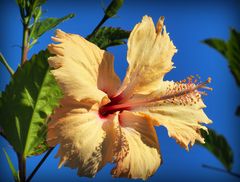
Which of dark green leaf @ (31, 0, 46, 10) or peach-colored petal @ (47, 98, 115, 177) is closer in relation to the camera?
peach-colored petal @ (47, 98, 115, 177)

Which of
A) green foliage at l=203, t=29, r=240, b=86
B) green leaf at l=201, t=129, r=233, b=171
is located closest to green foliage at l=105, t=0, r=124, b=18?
green foliage at l=203, t=29, r=240, b=86

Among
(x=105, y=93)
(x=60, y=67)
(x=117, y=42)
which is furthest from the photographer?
(x=117, y=42)

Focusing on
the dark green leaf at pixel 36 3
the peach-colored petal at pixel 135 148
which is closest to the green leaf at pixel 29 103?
the peach-colored petal at pixel 135 148

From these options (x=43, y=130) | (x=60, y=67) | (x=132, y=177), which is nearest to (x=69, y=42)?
(x=60, y=67)

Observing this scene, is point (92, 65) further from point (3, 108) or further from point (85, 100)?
point (3, 108)

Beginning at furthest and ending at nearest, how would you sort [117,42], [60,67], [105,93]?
[117,42] < [105,93] < [60,67]

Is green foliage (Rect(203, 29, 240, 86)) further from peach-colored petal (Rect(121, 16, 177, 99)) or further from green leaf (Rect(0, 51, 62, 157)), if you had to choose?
green leaf (Rect(0, 51, 62, 157))

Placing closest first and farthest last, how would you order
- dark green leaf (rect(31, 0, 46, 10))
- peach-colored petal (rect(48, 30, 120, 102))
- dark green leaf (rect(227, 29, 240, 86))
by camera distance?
1. peach-colored petal (rect(48, 30, 120, 102))
2. dark green leaf (rect(31, 0, 46, 10))
3. dark green leaf (rect(227, 29, 240, 86))
